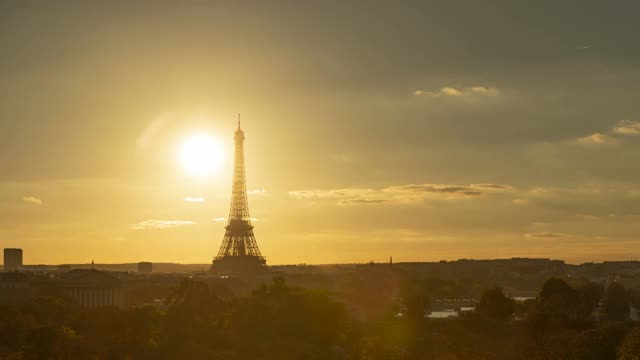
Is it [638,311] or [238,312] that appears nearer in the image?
[238,312]

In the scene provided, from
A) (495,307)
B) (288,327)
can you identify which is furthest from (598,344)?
(495,307)

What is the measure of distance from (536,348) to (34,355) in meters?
28.6

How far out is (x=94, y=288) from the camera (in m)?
142

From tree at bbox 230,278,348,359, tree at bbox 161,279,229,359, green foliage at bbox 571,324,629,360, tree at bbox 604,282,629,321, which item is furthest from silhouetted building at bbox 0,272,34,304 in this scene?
green foliage at bbox 571,324,629,360

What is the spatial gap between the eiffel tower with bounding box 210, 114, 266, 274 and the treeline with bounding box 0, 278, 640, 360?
78.6 metres

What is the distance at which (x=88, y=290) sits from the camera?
464 ft

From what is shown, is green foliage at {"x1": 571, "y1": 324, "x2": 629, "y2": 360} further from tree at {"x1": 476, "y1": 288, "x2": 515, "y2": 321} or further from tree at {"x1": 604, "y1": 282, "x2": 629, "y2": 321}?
tree at {"x1": 604, "y1": 282, "x2": 629, "y2": 321}

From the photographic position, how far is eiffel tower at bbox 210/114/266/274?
173 m

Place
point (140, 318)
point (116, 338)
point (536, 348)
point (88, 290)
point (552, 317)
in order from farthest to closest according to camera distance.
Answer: point (88, 290) → point (552, 317) → point (140, 318) → point (116, 338) → point (536, 348)

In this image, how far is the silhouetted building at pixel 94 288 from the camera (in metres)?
138

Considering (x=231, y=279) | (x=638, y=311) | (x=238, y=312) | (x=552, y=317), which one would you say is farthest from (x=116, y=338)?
(x=231, y=279)

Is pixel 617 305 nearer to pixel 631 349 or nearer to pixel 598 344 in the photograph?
pixel 598 344

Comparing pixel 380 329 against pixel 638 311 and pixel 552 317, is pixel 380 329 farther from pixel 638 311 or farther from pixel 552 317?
pixel 638 311

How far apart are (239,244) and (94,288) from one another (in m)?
41.5
